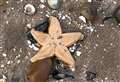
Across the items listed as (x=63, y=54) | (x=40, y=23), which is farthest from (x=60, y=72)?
(x=40, y=23)

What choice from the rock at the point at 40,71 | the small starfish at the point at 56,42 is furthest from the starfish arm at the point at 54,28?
the rock at the point at 40,71

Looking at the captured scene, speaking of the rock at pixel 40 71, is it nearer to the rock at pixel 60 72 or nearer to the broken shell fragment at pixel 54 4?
the rock at pixel 60 72

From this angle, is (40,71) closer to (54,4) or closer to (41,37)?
(41,37)

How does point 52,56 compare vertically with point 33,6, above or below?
below

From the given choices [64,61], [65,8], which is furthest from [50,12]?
[64,61]

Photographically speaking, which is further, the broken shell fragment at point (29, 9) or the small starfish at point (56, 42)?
the broken shell fragment at point (29, 9)

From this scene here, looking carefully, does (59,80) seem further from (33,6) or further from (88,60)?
(33,6)

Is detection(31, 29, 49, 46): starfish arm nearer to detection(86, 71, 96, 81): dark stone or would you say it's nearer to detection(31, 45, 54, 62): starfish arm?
detection(31, 45, 54, 62): starfish arm
